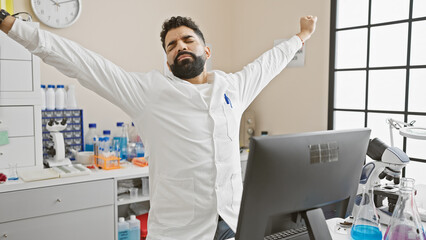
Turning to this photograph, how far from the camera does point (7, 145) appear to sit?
236 cm

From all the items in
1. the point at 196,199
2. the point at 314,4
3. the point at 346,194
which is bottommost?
the point at 196,199

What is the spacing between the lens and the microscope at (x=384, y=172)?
59.2 inches

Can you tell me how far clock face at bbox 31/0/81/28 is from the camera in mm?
2779

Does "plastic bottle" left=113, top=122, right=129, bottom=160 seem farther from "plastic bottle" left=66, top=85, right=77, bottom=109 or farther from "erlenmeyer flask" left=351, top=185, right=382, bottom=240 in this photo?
"erlenmeyer flask" left=351, top=185, right=382, bottom=240

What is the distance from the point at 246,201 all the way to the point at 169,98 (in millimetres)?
825

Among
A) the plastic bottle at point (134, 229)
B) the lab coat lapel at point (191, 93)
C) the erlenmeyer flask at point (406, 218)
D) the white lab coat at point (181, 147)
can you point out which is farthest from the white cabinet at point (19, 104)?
the erlenmeyer flask at point (406, 218)

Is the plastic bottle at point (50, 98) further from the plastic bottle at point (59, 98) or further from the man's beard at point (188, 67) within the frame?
the man's beard at point (188, 67)

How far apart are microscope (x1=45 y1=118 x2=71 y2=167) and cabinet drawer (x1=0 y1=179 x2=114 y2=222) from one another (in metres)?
0.33

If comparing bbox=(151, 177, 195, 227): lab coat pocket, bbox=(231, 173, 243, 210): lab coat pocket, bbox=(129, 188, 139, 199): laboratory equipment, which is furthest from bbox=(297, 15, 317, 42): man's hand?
bbox=(129, 188, 139, 199): laboratory equipment

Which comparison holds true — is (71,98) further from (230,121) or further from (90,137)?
(230,121)

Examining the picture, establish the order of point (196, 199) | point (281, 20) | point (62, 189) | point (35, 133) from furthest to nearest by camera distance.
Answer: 1. point (281, 20)
2. point (35, 133)
3. point (62, 189)
4. point (196, 199)

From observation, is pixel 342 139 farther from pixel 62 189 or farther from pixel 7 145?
pixel 7 145

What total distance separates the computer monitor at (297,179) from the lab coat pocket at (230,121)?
0.66 meters

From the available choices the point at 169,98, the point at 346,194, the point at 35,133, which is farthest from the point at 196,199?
the point at 35,133
